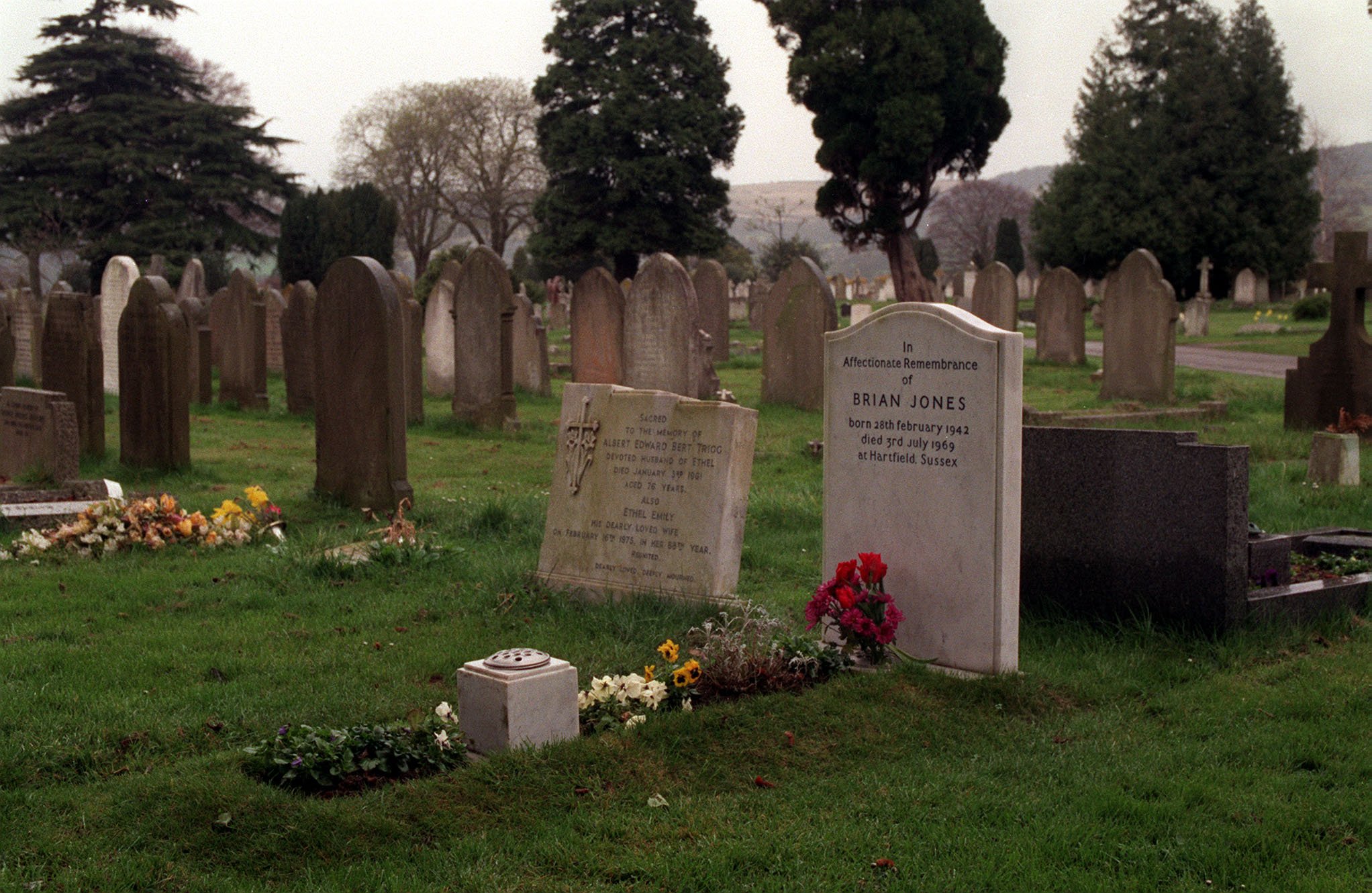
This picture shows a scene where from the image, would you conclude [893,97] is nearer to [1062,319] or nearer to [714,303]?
[714,303]

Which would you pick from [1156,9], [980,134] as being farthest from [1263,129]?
[980,134]

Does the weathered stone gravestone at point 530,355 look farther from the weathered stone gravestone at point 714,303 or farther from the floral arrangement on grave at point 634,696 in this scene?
the floral arrangement on grave at point 634,696

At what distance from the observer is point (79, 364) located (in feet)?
40.1

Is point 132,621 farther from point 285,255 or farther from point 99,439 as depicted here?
point 285,255

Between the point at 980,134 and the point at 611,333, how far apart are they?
73.4 ft

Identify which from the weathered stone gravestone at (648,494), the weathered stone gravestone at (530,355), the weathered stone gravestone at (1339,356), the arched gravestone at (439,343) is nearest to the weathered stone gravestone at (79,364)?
the weathered stone gravestone at (648,494)

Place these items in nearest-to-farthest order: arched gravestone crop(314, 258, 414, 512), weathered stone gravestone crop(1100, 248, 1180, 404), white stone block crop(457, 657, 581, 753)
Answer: white stone block crop(457, 657, 581, 753)
arched gravestone crop(314, 258, 414, 512)
weathered stone gravestone crop(1100, 248, 1180, 404)

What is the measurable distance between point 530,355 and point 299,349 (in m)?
4.06

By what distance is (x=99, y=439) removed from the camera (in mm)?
12047

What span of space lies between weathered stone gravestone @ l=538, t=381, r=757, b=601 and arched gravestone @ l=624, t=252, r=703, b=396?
9.32 m

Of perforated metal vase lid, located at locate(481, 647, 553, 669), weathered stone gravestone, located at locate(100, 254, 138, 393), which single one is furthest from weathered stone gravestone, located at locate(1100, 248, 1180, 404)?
weathered stone gravestone, located at locate(100, 254, 138, 393)

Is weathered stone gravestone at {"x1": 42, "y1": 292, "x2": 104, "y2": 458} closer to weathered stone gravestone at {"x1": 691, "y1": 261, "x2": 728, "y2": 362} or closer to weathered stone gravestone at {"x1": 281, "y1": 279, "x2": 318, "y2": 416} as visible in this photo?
weathered stone gravestone at {"x1": 281, "y1": 279, "x2": 318, "y2": 416}

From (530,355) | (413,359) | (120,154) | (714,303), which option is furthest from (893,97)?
(120,154)

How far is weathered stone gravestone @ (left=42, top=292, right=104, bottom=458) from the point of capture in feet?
39.7
